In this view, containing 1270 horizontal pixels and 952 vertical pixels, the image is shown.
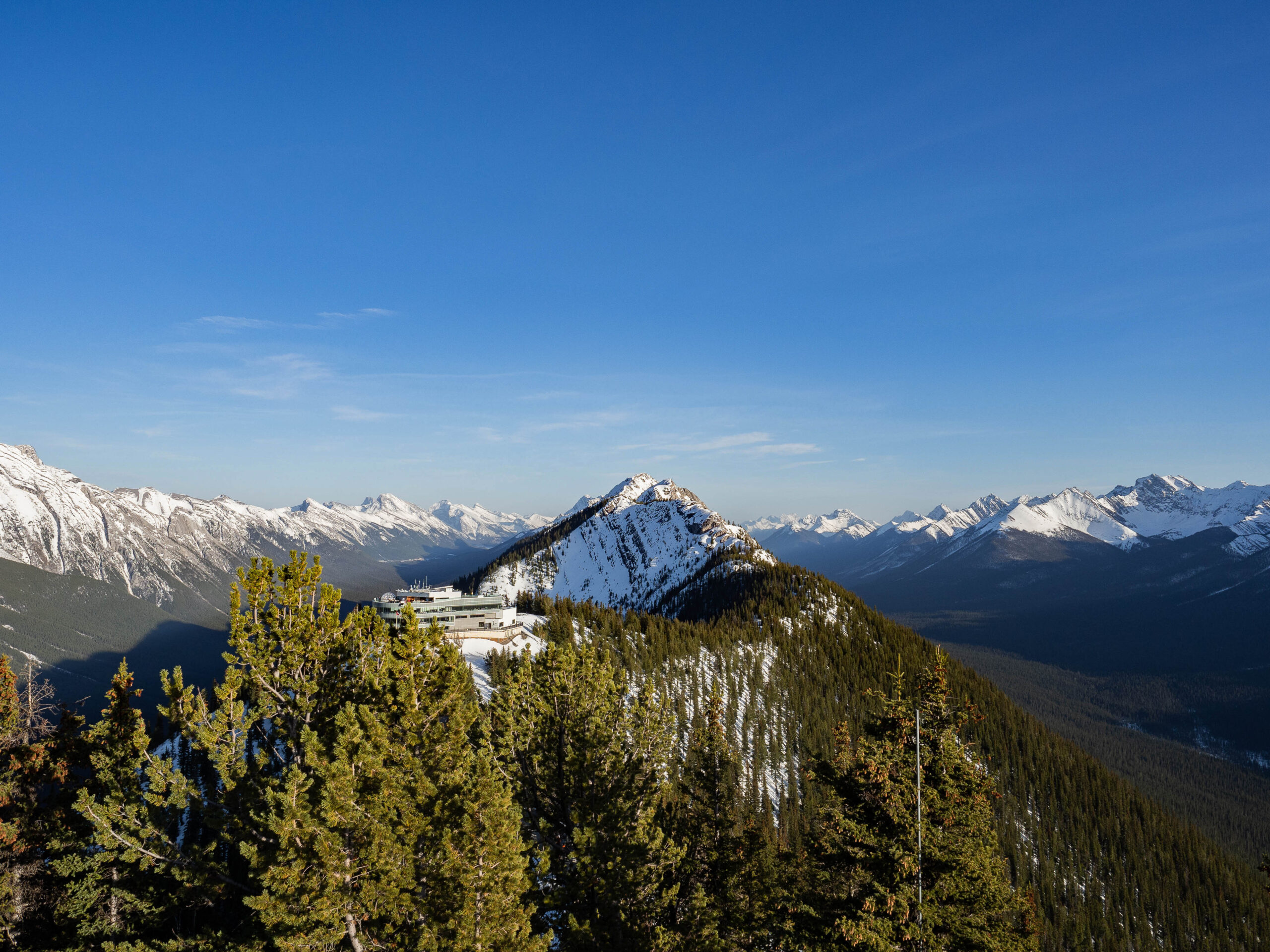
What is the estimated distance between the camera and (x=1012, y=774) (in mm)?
125500

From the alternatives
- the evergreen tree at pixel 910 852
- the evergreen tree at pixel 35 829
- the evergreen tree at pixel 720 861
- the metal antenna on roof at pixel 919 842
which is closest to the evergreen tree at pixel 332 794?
the evergreen tree at pixel 35 829

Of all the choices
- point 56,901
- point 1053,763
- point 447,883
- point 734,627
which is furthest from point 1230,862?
point 56,901

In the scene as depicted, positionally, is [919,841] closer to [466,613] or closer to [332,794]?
[332,794]

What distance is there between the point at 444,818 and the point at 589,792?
29.6 ft

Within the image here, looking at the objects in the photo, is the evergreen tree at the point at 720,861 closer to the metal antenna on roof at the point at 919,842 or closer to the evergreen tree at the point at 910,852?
the evergreen tree at the point at 910,852

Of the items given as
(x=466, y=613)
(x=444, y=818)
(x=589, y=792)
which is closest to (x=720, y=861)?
(x=589, y=792)

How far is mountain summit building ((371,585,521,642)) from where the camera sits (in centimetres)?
11181

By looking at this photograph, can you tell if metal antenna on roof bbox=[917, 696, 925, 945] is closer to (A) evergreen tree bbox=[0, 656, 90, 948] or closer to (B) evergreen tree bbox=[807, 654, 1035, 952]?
→ (B) evergreen tree bbox=[807, 654, 1035, 952]

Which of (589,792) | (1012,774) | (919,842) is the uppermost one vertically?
(919,842)

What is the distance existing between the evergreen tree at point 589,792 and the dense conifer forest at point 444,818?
0.13 meters

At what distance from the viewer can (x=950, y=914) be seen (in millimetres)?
19734

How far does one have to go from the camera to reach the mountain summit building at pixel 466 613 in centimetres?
11181

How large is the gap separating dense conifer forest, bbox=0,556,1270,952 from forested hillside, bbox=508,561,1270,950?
66.0m

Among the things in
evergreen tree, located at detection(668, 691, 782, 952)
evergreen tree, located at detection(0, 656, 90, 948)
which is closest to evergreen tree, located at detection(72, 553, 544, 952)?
evergreen tree, located at detection(0, 656, 90, 948)
